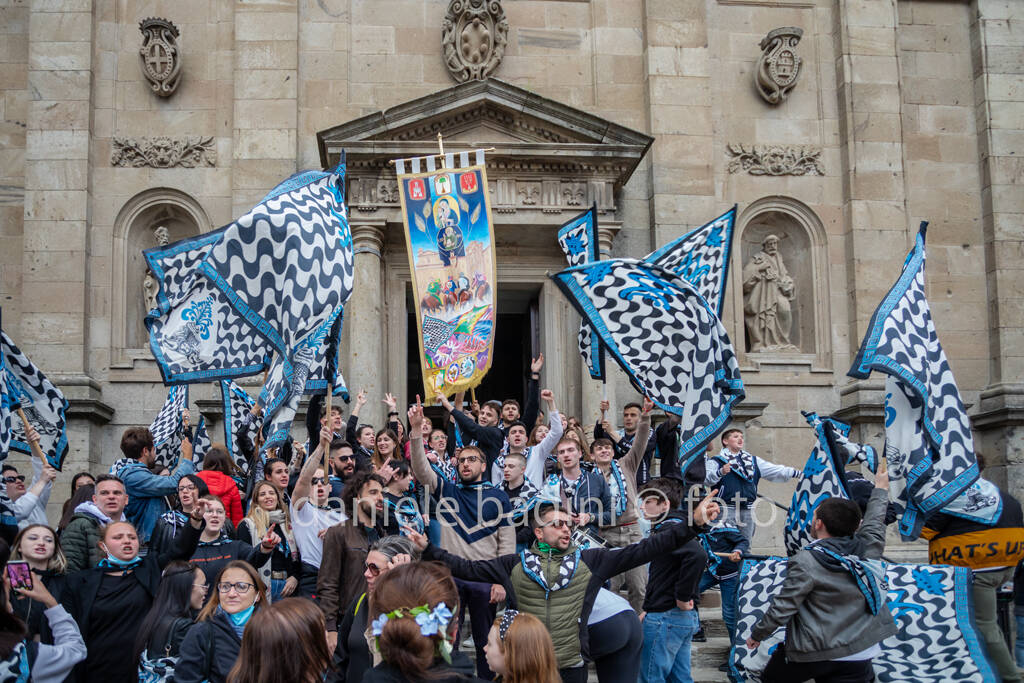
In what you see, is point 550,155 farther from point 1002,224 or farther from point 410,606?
point 410,606

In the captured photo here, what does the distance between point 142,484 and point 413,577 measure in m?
4.94

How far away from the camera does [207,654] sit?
5461mm

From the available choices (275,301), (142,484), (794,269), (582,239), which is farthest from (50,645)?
(794,269)

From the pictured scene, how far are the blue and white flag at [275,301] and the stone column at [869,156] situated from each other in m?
9.02

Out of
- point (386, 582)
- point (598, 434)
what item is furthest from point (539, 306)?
point (386, 582)

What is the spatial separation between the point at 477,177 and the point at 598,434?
9.81ft

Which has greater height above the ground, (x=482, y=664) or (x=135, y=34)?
(x=135, y=34)

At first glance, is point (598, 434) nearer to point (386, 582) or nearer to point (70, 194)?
point (386, 582)

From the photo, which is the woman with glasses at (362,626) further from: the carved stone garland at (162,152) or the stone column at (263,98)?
the carved stone garland at (162,152)

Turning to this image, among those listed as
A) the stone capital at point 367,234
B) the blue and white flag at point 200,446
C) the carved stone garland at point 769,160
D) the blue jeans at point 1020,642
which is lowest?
the blue jeans at point 1020,642

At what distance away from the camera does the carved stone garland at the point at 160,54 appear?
1540 centimetres

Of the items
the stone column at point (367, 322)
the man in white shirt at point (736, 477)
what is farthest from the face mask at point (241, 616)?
the stone column at point (367, 322)

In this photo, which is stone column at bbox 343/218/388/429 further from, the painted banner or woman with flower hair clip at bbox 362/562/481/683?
woman with flower hair clip at bbox 362/562/481/683

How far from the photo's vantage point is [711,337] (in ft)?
26.2
